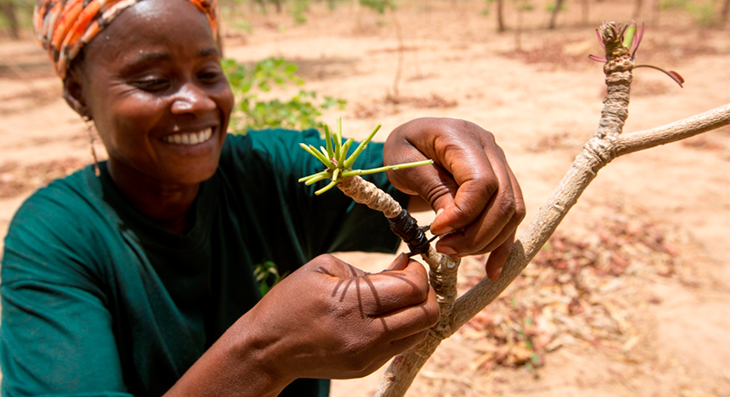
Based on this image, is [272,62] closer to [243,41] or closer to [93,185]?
[93,185]

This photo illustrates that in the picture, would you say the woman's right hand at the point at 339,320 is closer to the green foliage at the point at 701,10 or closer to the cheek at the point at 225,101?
the cheek at the point at 225,101

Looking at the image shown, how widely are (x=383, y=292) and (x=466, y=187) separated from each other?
0.28m

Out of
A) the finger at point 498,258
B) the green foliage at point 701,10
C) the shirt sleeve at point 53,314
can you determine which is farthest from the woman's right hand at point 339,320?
the green foliage at point 701,10

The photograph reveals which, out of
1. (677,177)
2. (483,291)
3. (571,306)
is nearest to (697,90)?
(677,177)

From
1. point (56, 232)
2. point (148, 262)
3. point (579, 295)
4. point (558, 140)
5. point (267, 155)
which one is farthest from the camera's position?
point (558, 140)

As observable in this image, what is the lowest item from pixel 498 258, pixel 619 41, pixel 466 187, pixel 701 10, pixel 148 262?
pixel 701 10

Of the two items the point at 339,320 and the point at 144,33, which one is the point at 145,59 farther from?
the point at 339,320

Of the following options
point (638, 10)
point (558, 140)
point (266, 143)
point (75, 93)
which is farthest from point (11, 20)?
point (266, 143)

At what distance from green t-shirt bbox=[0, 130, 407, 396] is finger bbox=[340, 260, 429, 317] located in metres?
0.64

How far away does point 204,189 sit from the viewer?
5.28 feet

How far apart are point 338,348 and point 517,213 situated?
471mm

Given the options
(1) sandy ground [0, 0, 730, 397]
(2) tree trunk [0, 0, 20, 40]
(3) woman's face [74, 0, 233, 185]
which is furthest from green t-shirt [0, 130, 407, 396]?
(2) tree trunk [0, 0, 20, 40]

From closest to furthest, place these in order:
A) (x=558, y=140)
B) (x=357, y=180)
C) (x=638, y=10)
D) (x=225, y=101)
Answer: (x=357, y=180), (x=225, y=101), (x=558, y=140), (x=638, y=10)

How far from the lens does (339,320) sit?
2.71 ft
